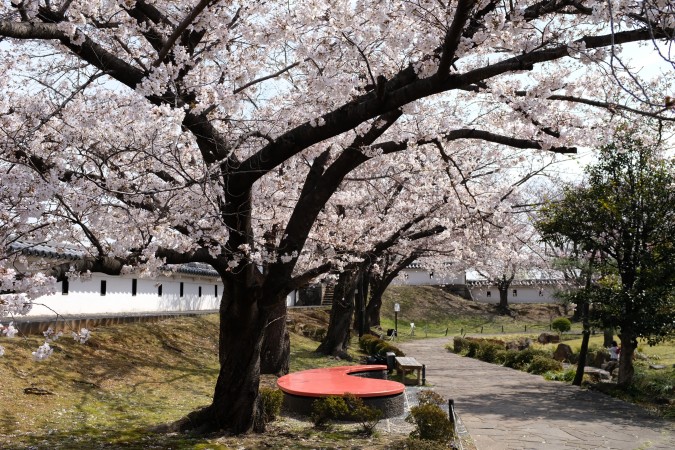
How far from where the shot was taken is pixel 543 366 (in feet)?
65.9

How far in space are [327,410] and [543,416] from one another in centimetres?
519

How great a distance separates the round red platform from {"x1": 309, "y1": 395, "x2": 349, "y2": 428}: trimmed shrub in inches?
20.1

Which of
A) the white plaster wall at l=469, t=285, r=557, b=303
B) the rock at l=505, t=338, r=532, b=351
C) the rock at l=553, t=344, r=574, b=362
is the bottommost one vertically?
the rock at l=505, t=338, r=532, b=351

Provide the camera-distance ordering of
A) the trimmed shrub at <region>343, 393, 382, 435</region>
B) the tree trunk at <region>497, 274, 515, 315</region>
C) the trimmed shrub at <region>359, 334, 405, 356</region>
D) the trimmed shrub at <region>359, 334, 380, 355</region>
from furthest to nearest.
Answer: the tree trunk at <region>497, 274, 515, 315</region>, the trimmed shrub at <region>359, 334, 380, 355</region>, the trimmed shrub at <region>359, 334, 405, 356</region>, the trimmed shrub at <region>343, 393, 382, 435</region>

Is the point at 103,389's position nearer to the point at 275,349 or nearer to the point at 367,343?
the point at 275,349

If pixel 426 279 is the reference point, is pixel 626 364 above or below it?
below

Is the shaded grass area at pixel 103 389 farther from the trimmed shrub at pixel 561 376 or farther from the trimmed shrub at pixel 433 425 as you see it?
the trimmed shrub at pixel 561 376

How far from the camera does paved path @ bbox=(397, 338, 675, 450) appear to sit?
998cm

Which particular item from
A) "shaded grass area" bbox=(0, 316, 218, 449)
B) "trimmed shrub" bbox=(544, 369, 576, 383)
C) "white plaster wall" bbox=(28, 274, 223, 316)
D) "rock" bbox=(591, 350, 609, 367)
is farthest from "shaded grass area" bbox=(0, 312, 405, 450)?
"rock" bbox=(591, 350, 609, 367)

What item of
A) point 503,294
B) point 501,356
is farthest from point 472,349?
point 503,294

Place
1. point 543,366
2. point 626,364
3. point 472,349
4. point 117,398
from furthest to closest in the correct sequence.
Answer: point 472,349, point 543,366, point 626,364, point 117,398

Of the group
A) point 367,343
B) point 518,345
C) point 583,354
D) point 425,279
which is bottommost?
point 518,345

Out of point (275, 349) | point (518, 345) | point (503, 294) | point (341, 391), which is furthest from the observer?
point (503, 294)

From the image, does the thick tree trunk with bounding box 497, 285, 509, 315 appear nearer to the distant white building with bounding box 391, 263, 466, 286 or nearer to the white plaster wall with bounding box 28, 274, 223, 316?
the distant white building with bounding box 391, 263, 466, 286
